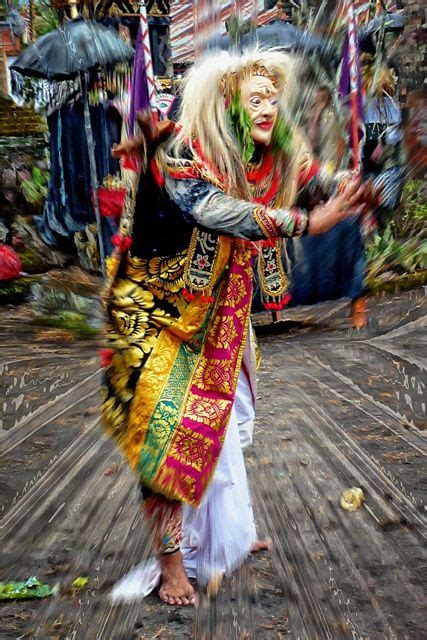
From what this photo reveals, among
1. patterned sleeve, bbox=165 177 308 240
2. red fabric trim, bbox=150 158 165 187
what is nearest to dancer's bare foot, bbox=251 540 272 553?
patterned sleeve, bbox=165 177 308 240

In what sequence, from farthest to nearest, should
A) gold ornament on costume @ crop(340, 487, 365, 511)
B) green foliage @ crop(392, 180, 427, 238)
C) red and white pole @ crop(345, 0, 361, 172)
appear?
green foliage @ crop(392, 180, 427, 238) → red and white pole @ crop(345, 0, 361, 172) → gold ornament on costume @ crop(340, 487, 365, 511)

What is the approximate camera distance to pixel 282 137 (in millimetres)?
2225

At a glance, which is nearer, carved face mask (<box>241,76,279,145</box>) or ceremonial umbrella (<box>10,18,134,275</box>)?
carved face mask (<box>241,76,279,145</box>)

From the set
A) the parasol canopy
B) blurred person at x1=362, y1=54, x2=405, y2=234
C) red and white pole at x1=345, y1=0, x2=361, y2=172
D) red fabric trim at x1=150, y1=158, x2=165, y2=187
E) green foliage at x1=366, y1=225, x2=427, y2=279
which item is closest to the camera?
red fabric trim at x1=150, y1=158, x2=165, y2=187

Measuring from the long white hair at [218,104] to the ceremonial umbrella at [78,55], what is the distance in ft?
11.2

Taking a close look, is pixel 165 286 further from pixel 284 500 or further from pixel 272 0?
pixel 272 0

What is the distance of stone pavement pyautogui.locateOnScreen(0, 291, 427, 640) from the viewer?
2.22 m

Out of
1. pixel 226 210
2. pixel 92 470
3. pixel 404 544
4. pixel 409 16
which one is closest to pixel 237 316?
pixel 226 210

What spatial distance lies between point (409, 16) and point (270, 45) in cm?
528

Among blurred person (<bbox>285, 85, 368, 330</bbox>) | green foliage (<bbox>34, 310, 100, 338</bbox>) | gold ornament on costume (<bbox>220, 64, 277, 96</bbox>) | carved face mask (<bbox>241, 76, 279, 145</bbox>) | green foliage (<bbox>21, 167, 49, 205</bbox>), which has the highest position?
green foliage (<bbox>21, 167, 49, 205</bbox>)

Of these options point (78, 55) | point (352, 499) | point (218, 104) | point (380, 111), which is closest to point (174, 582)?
point (352, 499)

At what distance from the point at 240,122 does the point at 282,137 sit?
0.18 m

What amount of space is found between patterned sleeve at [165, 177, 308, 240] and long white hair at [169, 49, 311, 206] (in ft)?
0.42

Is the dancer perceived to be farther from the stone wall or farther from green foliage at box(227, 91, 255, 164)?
the stone wall
